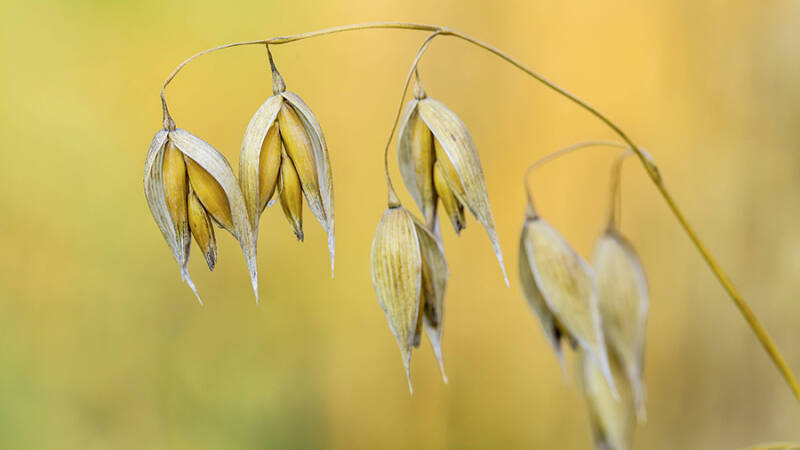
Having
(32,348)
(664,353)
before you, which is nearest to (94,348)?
(32,348)

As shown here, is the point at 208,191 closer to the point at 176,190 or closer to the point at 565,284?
the point at 176,190

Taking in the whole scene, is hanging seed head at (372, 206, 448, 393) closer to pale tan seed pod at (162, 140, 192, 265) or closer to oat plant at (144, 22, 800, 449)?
oat plant at (144, 22, 800, 449)

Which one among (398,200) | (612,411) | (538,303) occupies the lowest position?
(612,411)

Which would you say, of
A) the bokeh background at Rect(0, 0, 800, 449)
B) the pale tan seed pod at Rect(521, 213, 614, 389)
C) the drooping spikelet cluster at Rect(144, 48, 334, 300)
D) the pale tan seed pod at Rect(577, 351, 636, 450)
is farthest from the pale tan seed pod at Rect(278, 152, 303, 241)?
the bokeh background at Rect(0, 0, 800, 449)

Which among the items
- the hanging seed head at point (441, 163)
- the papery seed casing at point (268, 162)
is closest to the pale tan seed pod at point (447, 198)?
the hanging seed head at point (441, 163)

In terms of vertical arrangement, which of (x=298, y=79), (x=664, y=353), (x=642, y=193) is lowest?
(x=664, y=353)

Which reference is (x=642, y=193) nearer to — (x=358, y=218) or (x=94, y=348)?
(x=358, y=218)

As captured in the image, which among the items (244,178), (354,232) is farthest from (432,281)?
(354,232)
